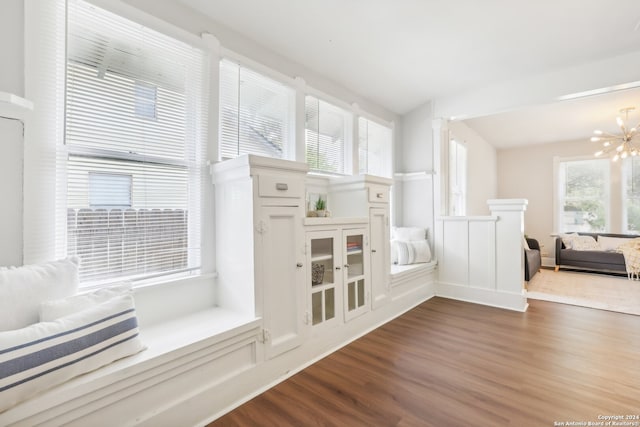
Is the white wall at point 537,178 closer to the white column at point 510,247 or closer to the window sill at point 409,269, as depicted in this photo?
the white column at point 510,247

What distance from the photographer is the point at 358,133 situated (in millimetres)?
3615

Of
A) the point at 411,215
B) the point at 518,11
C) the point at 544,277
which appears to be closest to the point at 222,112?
the point at 518,11

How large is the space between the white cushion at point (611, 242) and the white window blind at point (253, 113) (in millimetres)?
6058

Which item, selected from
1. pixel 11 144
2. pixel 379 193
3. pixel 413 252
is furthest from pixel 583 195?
pixel 11 144

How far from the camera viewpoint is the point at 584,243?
5539 millimetres

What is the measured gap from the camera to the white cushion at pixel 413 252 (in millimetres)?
3760

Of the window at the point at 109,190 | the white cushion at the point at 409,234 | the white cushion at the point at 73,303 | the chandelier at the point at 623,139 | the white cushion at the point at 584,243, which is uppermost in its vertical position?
the chandelier at the point at 623,139

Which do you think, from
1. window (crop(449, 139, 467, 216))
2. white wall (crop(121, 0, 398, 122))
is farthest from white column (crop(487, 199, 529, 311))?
white wall (crop(121, 0, 398, 122))

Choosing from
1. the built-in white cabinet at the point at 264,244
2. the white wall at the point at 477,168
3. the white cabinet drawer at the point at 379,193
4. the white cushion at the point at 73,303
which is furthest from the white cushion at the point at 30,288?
the white wall at the point at 477,168

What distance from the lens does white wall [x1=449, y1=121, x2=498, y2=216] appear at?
5.18m

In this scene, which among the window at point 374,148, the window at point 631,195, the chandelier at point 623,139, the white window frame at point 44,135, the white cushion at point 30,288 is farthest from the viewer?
the window at point 631,195

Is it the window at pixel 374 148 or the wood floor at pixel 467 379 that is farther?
the window at pixel 374 148

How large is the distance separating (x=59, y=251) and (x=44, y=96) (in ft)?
2.64

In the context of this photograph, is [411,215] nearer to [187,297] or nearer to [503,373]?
[503,373]
